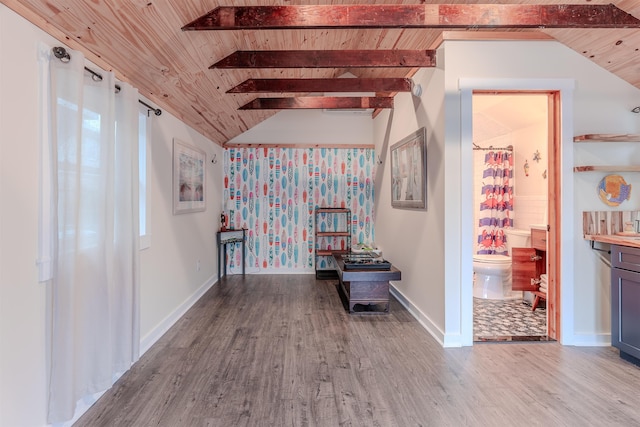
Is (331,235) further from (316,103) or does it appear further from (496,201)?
(496,201)

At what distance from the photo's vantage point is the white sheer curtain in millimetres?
1606

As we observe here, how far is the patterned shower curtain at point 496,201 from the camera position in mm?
4414

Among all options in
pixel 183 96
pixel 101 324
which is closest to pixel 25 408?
pixel 101 324

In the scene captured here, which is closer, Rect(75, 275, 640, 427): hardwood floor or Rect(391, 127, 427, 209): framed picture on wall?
Rect(75, 275, 640, 427): hardwood floor

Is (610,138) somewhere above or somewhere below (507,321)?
above

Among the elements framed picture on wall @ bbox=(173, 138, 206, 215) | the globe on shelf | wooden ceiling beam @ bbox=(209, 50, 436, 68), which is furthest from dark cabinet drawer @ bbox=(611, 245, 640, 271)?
framed picture on wall @ bbox=(173, 138, 206, 215)

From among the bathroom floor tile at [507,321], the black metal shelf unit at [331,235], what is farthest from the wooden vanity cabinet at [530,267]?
the black metal shelf unit at [331,235]

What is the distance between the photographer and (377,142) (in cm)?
518

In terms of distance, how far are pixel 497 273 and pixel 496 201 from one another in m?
1.05

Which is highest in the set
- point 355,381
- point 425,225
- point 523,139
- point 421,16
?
point 421,16

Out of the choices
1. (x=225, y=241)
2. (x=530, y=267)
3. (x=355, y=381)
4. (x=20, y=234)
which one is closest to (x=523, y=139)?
(x=530, y=267)

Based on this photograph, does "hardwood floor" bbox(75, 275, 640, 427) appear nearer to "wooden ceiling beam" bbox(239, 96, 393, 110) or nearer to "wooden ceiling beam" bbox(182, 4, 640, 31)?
"wooden ceiling beam" bbox(182, 4, 640, 31)

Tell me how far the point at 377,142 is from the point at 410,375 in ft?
12.2

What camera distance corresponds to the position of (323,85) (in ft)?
10.7
